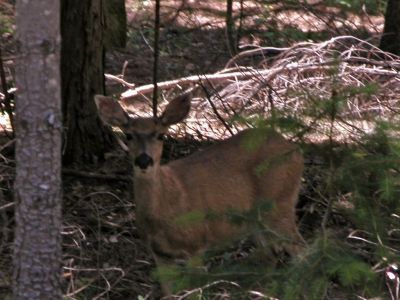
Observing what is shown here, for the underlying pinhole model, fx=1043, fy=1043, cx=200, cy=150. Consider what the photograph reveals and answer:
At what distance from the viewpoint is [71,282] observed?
257 inches

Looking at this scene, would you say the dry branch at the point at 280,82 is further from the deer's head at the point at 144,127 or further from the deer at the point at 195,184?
the deer's head at the point at 144,127

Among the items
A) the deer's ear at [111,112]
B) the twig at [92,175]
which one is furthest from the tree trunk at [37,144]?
the twig at [92,175]

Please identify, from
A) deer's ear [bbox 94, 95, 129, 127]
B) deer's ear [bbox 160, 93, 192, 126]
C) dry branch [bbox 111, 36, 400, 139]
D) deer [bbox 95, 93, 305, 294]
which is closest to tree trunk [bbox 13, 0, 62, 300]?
deer [bbox 95, 93, 305, 294]

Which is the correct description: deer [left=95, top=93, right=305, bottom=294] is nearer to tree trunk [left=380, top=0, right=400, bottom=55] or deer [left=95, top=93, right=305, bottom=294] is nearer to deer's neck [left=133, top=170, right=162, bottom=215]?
deer's neck [left=133, top=170, right=162, bottom=215]

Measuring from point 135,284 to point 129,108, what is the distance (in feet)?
10.5

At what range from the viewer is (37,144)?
521cm

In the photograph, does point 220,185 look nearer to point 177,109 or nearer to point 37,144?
point 177,109

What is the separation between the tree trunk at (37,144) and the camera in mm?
5141

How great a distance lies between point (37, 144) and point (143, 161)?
1.48 m

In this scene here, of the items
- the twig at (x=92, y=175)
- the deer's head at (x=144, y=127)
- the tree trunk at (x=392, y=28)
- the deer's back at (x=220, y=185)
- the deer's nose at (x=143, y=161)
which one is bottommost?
the twig at (x=92, y=175)

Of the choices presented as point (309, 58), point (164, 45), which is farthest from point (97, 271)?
point (164, 45)

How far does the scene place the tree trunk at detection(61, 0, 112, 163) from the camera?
8.36 m

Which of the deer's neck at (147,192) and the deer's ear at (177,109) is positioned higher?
the deer's ear at (177,109)

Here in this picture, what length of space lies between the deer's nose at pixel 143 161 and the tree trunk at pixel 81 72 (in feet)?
5.77
